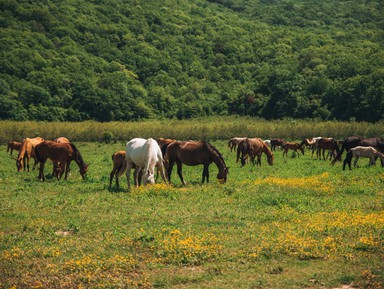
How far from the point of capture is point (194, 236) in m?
13.6

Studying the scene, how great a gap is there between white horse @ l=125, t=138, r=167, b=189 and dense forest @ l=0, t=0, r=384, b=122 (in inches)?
2818

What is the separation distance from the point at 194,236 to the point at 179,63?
398 ft

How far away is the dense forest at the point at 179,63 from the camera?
320ft

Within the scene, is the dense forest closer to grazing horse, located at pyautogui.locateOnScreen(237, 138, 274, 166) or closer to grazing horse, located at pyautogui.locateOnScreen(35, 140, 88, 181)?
grazing horse, located at pyautogui.locateOnScreen(237, 138, 274, 166)

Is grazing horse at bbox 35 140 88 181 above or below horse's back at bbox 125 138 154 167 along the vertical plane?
below

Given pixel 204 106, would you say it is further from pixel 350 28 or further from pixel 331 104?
pixel 350 28

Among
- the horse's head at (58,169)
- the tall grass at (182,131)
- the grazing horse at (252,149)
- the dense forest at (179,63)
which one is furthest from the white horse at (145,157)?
the dense forest at (179,63)

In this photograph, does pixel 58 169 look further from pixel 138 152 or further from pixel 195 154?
pixel 195 154

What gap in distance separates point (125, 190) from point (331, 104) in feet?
256

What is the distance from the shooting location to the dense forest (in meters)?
97.5

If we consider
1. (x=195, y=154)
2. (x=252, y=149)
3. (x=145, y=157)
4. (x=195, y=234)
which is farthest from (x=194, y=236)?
(x=252, y=149)

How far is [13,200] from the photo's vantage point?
63.7 feet

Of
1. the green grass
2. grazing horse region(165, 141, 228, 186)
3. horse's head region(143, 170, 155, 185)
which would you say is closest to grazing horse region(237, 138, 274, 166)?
grazing horse region(165, 141, 228, 186)

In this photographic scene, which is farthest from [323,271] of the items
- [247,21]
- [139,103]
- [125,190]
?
[247,21]
